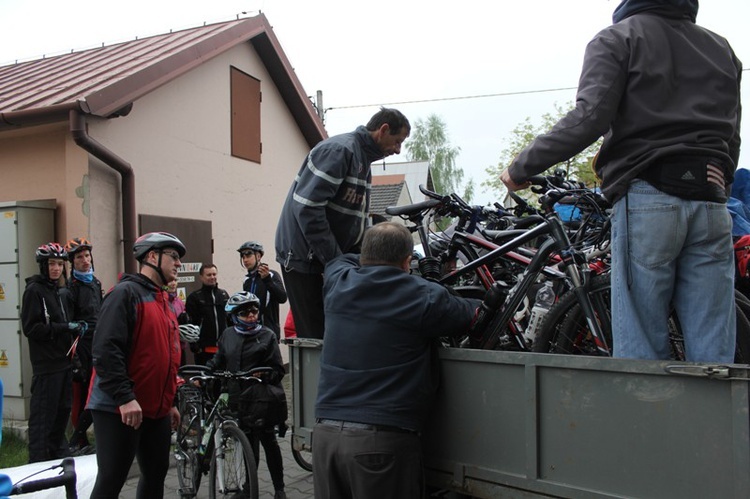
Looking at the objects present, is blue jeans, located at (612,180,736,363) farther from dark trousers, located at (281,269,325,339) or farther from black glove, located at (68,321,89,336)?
black glove, located at (68,321,89,336)

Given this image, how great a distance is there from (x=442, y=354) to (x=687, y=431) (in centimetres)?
97

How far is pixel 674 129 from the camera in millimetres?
2322

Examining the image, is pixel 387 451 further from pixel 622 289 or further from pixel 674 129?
pixel 674 129

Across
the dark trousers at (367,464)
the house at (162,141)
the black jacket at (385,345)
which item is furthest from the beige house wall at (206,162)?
the dark trousers at (367,464)

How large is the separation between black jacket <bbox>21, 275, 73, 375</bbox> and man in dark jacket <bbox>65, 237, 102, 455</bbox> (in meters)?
0.18

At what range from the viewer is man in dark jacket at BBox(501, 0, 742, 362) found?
7.48 feet

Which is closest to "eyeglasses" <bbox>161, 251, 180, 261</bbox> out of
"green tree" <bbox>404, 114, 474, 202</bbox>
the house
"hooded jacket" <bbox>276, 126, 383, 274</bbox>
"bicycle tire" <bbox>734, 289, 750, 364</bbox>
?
"hooded jacket" <bbox>276, 126, 383, 274</bbox>

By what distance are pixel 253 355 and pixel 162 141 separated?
4366 millimetres

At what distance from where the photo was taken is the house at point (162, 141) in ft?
23.5

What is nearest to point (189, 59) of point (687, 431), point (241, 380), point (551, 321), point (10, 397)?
point (10, 397)

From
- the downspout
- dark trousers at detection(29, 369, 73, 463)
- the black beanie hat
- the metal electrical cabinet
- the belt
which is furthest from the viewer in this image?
the downspout

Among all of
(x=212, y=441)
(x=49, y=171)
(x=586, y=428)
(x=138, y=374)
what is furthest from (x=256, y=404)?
(x=49, y=171)

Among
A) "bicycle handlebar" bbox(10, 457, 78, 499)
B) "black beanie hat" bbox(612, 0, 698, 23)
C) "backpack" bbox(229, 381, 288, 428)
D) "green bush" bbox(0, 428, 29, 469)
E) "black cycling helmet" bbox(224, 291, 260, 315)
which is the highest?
"black beanie hat" bbox(612, 0, 698, 23)

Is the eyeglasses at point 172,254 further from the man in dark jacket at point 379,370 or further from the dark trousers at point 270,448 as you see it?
the dark trousers at point 270,448
